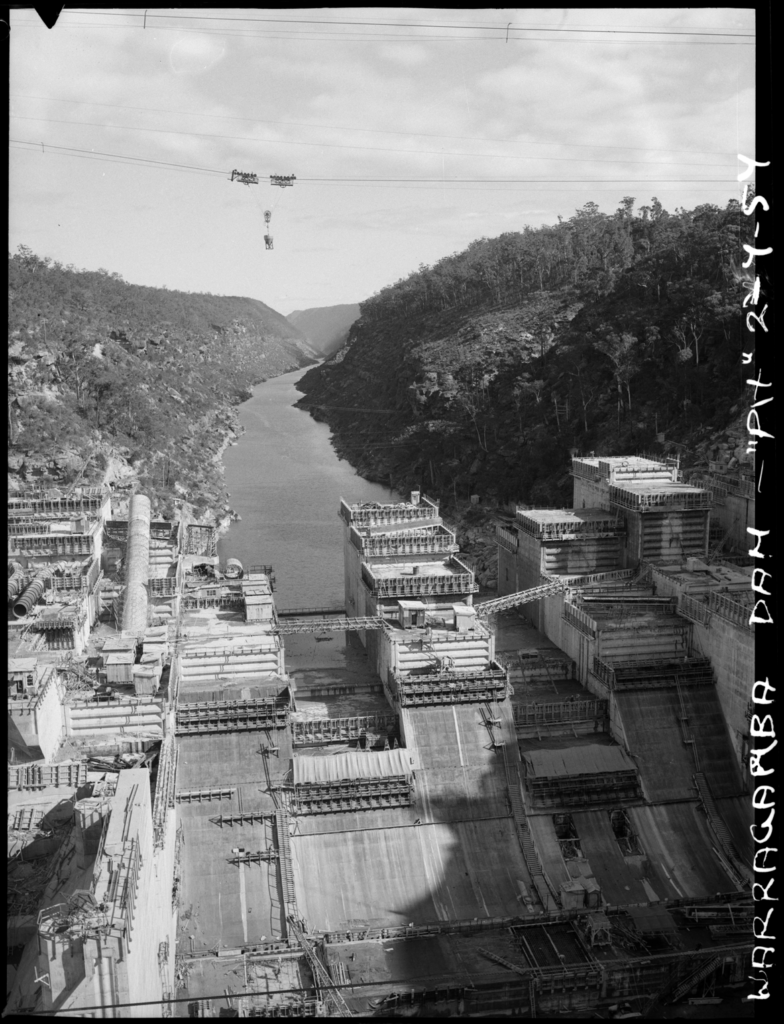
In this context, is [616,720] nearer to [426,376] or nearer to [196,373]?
[426,376]

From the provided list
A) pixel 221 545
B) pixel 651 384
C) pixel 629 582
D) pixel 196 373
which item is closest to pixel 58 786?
pixel 629 582

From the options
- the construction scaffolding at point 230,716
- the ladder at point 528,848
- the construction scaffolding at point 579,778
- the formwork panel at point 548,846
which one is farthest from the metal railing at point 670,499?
the construction scaffolding at point 230,716

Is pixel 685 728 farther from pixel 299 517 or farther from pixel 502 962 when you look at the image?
pixel 299 517

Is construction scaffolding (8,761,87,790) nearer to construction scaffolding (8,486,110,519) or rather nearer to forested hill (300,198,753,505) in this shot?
construction scaffolding (8,486,110,519)

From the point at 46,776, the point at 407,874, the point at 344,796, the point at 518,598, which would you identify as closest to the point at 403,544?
the point at 518,598

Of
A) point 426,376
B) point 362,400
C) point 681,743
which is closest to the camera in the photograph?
point 681,743

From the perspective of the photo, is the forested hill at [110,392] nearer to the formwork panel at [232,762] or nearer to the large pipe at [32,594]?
the large pipe at [32,594]

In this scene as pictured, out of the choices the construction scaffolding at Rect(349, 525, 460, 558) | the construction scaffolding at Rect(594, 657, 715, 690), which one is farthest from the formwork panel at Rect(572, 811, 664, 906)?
the construction scaffolding at Rect(349, 525, 460, 558)

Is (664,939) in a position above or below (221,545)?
below
